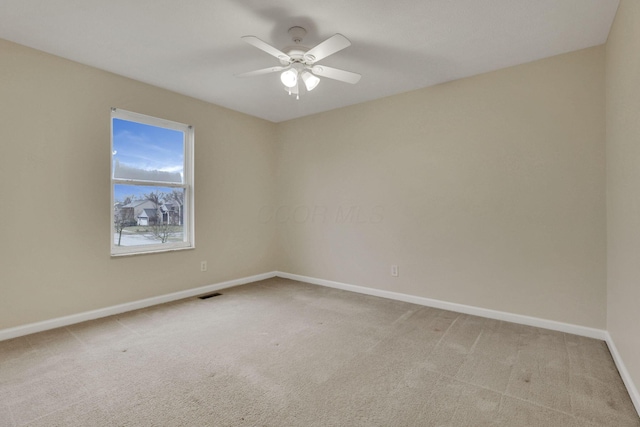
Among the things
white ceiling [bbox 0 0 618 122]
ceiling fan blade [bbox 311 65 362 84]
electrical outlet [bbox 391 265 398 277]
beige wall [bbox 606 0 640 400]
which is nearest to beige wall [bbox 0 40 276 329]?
white ceiling [bbox 0 0 618 122]

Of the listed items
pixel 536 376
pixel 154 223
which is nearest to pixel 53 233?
pixel 154 223

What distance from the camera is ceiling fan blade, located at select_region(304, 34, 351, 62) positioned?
2.01 m

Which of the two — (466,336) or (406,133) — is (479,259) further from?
(406,133)

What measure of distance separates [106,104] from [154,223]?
132 centimetres

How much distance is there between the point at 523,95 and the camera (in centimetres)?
285

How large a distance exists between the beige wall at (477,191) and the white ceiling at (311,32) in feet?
1.12

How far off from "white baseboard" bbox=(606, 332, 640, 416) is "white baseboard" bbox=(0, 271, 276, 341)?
3865 millimetres

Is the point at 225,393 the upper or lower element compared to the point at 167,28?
lower

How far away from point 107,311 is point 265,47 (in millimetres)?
2896

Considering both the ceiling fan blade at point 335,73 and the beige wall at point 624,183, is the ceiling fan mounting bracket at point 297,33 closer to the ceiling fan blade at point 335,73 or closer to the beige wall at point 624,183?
the ceiling fan blade at point 335,73

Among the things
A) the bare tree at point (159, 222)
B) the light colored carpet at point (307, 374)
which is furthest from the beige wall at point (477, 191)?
the bare tree at point (159, 222)

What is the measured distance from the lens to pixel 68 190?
2.85 metres

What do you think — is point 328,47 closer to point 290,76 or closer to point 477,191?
point 290,76

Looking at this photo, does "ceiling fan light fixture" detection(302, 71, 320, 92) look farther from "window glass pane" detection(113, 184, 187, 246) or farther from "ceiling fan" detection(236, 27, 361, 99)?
"window glass pane" detection(113, 184, 187, 246)
